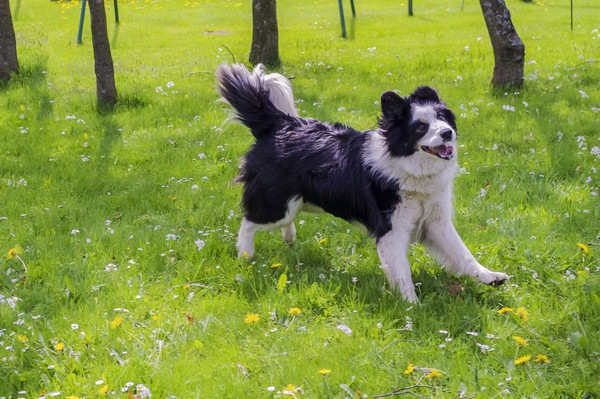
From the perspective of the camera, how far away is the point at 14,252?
5094 mm

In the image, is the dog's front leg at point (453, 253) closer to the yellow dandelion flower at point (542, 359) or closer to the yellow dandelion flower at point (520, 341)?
the yellow dandelion flower at point (520, 341)

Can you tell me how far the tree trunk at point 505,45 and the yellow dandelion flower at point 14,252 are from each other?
6.78 meters

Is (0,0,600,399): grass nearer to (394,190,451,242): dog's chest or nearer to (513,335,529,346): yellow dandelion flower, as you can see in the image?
(513,335,529,346): yellow dandelion flower

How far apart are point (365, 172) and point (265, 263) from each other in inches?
42.7

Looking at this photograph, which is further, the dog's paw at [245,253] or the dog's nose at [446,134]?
the dog's paw at [245,253]


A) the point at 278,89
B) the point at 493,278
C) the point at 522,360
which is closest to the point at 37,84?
the point at 278,89

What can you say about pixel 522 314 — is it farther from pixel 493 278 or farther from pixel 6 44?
pixel 6 44

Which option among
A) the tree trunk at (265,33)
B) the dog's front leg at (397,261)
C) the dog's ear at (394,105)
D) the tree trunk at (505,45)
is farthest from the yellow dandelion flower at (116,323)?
the tree trunk at (265,33)

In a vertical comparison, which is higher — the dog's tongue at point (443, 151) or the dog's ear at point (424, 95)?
the dog's ear at point (424, 95)

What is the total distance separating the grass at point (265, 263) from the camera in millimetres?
3572

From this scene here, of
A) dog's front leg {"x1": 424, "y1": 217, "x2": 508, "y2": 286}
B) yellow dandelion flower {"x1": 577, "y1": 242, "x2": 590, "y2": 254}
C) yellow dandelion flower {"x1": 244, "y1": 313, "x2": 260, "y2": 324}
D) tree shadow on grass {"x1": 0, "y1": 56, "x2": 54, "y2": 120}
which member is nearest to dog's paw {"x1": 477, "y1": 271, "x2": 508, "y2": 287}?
dog's front leg {"x1": 424, "y1": 217, "x2": 508, "y2": 286}

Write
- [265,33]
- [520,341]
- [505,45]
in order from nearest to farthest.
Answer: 1. [520,341]
2. [505,45]
3. [265,33]

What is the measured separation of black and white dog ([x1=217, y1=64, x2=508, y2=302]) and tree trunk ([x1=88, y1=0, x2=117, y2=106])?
14.6 ft

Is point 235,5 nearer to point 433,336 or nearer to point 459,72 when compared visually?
point 459,72
